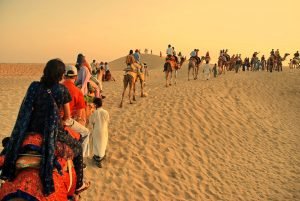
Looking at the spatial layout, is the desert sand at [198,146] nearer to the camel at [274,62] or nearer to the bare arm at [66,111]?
the bare arm at [66,111]

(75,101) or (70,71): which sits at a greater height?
(70,71)

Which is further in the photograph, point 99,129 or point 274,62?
point 274,62

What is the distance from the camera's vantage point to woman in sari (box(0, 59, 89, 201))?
3990mm

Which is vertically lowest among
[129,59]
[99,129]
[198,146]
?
[198,146]

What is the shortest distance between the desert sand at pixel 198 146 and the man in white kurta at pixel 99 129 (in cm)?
47

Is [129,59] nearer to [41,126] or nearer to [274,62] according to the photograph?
[41,126]

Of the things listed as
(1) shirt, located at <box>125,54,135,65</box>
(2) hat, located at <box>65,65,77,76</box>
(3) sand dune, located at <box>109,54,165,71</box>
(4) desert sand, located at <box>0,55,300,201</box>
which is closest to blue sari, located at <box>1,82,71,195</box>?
(2) hat, located at <box>65,65,77,76</box>

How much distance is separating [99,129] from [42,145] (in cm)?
555

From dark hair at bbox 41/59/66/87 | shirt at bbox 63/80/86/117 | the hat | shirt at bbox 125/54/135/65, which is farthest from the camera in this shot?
shirt at bbox 125/54/135/65

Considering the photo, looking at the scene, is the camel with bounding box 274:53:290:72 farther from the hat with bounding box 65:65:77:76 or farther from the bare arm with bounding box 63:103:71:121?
the bare arm with bounding box 63:103:71:121

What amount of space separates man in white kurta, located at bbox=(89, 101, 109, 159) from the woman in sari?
16.3 feet

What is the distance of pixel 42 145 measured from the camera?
416 centimetres

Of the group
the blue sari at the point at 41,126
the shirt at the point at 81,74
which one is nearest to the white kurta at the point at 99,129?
the shirt at the point at 81,74

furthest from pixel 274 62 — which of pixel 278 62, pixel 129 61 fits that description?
pixel 129 61
